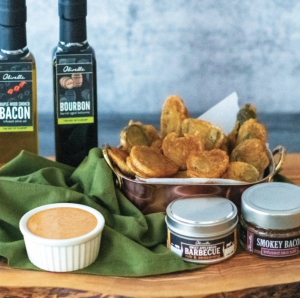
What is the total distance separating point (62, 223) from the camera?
695 mm

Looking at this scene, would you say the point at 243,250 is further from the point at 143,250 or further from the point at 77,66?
the point at 77,66

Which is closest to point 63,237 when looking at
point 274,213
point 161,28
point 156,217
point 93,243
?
point 93,243

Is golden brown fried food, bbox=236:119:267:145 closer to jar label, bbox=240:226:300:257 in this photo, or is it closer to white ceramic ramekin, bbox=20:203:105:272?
jar label, bbox=240:226:300:257

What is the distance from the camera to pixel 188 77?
3.59 feet

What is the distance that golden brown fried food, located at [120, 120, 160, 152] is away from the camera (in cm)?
82

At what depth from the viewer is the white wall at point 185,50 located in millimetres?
1040

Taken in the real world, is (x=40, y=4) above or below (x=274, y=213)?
above

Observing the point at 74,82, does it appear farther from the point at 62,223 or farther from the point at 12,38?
the point at 62,223

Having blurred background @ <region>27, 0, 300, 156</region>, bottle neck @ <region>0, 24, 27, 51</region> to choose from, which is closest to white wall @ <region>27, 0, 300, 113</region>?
blurred background @ <region>27, 0, 300, 156</region>

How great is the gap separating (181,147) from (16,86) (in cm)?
29

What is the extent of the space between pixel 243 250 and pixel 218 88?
45 cm

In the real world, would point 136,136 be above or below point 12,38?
below

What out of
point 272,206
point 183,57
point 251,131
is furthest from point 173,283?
point 183,57

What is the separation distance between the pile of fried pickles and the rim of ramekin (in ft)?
0.29
